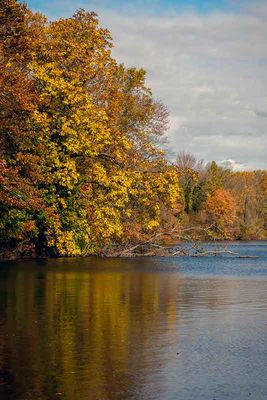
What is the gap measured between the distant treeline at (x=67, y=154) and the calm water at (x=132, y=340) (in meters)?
15.1

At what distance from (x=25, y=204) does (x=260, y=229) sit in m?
99.8

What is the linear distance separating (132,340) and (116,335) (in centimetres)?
72

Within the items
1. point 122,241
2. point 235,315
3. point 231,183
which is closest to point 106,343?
point 235,315

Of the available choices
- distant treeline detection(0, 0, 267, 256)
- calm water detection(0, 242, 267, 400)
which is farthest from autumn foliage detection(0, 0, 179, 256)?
calm water detection(0, 242, 267, 400)

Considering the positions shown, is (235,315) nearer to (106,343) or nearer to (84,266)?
(106,343)

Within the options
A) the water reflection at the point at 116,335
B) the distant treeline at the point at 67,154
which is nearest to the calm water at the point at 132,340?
the water reflection at the point at 116,335

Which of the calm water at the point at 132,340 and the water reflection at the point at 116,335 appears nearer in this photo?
the calm water at the point at 132,340

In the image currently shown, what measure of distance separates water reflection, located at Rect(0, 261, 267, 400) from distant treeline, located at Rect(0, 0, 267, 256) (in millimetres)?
16020

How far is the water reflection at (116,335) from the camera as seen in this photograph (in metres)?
12.6

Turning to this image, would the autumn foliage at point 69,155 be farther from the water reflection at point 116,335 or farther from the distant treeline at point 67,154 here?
the water reflection at point 116,335

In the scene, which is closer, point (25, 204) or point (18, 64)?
point (25, 204)

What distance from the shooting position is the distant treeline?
45.2 m

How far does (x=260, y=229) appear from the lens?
458 ft

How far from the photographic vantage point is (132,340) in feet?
55.7
